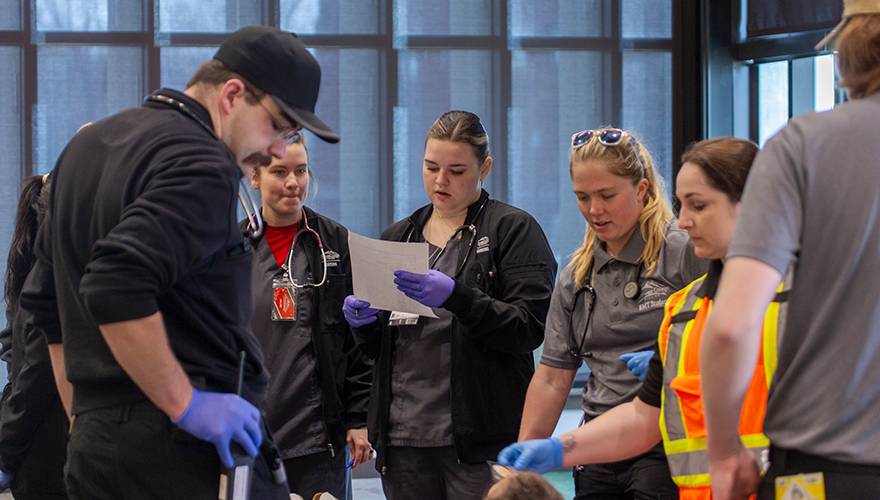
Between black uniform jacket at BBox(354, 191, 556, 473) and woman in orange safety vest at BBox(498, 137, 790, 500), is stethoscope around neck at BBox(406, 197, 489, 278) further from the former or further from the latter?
woman in orange safety vest at BBox(498, 137, 790, 500)

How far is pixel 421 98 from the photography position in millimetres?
4586

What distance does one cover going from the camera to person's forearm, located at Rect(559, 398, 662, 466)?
1516 millimetres

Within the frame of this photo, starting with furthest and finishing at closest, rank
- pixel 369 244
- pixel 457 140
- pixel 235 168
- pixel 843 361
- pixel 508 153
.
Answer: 1. pixel 508 153
2. pixel 457 140
3. pixel 369 244
4. pixel 235 168
5. pixel 843 361

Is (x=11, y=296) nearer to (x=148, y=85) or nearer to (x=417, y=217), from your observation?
(x=417, y=217)

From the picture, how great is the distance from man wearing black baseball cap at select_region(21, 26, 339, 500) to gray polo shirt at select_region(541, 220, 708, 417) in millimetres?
923

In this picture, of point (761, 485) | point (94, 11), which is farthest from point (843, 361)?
point (94, 11)

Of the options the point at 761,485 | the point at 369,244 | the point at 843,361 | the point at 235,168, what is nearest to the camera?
the point at 843,361

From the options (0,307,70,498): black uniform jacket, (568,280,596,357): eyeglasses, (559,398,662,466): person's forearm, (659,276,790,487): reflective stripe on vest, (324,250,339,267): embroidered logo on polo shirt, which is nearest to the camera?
(659,276,790,487): reflective stripe on vest

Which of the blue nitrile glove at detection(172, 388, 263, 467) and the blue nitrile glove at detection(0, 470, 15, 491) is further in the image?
the blue nitrile glove at detection(0, 470, 15, 491)

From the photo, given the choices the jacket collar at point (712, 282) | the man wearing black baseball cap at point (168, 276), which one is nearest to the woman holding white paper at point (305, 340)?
the man wearing black baseball cap at point (168, 276)

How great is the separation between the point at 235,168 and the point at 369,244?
897mm

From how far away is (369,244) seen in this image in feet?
7.25

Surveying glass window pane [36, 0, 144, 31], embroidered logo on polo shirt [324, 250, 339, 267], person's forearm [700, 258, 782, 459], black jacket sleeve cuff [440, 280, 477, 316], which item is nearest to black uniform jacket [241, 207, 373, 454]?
embroidered logo on polo shirt [324, 250, 339, 267]

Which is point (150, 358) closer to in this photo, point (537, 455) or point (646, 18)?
point (537, 455)
